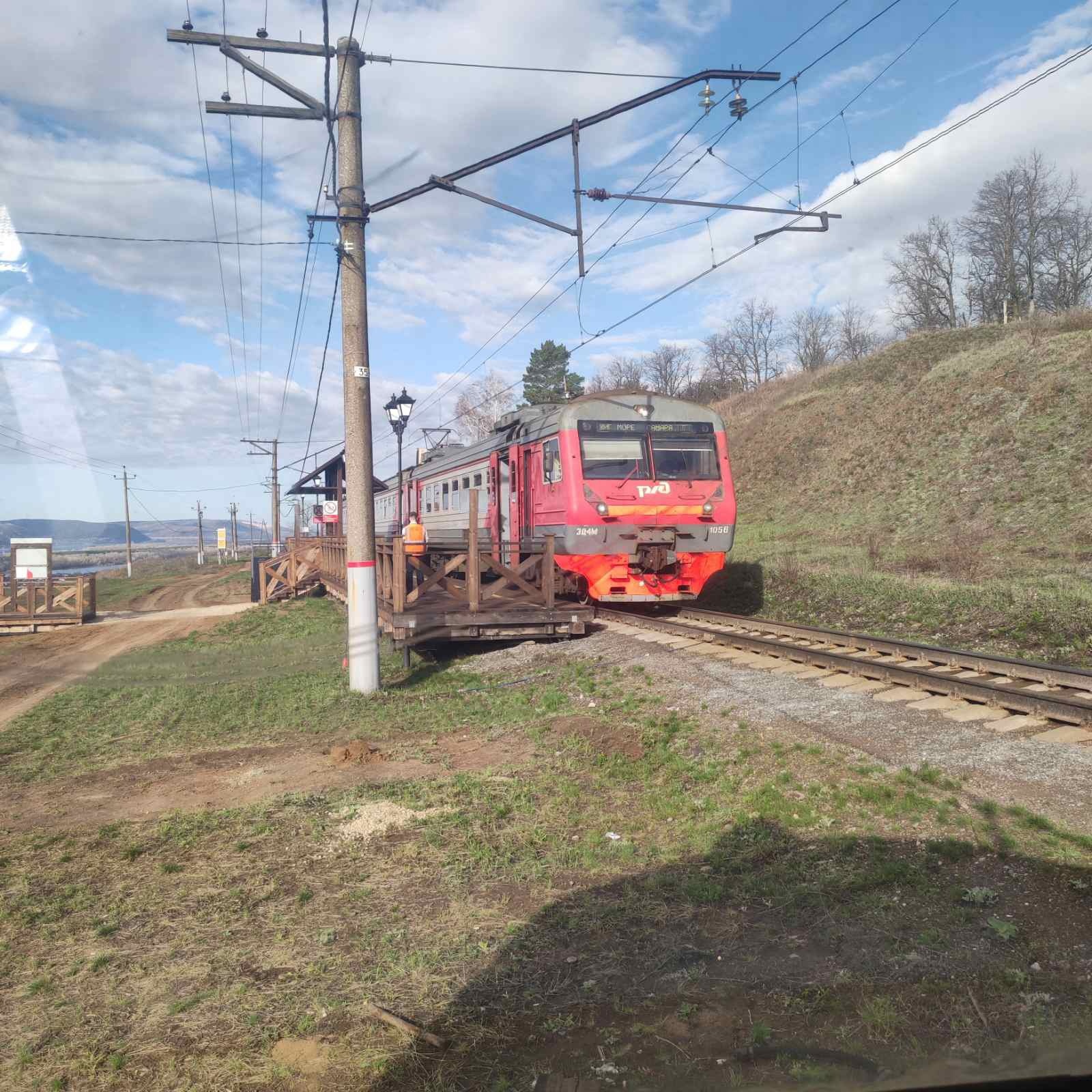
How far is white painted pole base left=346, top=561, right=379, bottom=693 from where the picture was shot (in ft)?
35.0

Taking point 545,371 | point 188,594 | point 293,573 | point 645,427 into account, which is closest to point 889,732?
point 645,427

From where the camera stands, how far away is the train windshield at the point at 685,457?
13.8 meters

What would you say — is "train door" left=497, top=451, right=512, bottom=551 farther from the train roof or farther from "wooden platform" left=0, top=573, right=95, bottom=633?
"wooden platform" left=0, top=573, right=95, bottom=633

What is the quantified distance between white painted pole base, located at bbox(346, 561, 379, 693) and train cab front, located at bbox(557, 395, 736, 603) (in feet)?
11.4

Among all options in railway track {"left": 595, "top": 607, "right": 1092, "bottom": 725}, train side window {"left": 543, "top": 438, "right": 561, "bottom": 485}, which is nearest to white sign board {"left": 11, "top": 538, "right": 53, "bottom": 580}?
train side window {"left": 543, "top": 438, "right": 561, "bottom": 485}

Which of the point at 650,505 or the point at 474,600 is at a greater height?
the point at 650,505

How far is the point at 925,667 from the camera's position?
848 centimetres

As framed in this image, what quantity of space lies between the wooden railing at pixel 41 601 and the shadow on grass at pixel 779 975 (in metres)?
24.7

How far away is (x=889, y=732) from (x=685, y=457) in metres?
8.00

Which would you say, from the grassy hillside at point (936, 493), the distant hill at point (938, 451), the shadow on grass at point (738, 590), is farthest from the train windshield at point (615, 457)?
the distant hill at point (938, 451)

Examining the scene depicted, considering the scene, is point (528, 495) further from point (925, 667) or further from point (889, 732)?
point (889, 732)

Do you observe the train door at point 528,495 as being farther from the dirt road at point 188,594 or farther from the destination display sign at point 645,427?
the dirt road at point 188,594

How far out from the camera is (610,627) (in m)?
13.4

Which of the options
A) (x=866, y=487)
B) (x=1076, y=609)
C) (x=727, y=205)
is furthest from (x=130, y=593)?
(x=1076, y=609)
